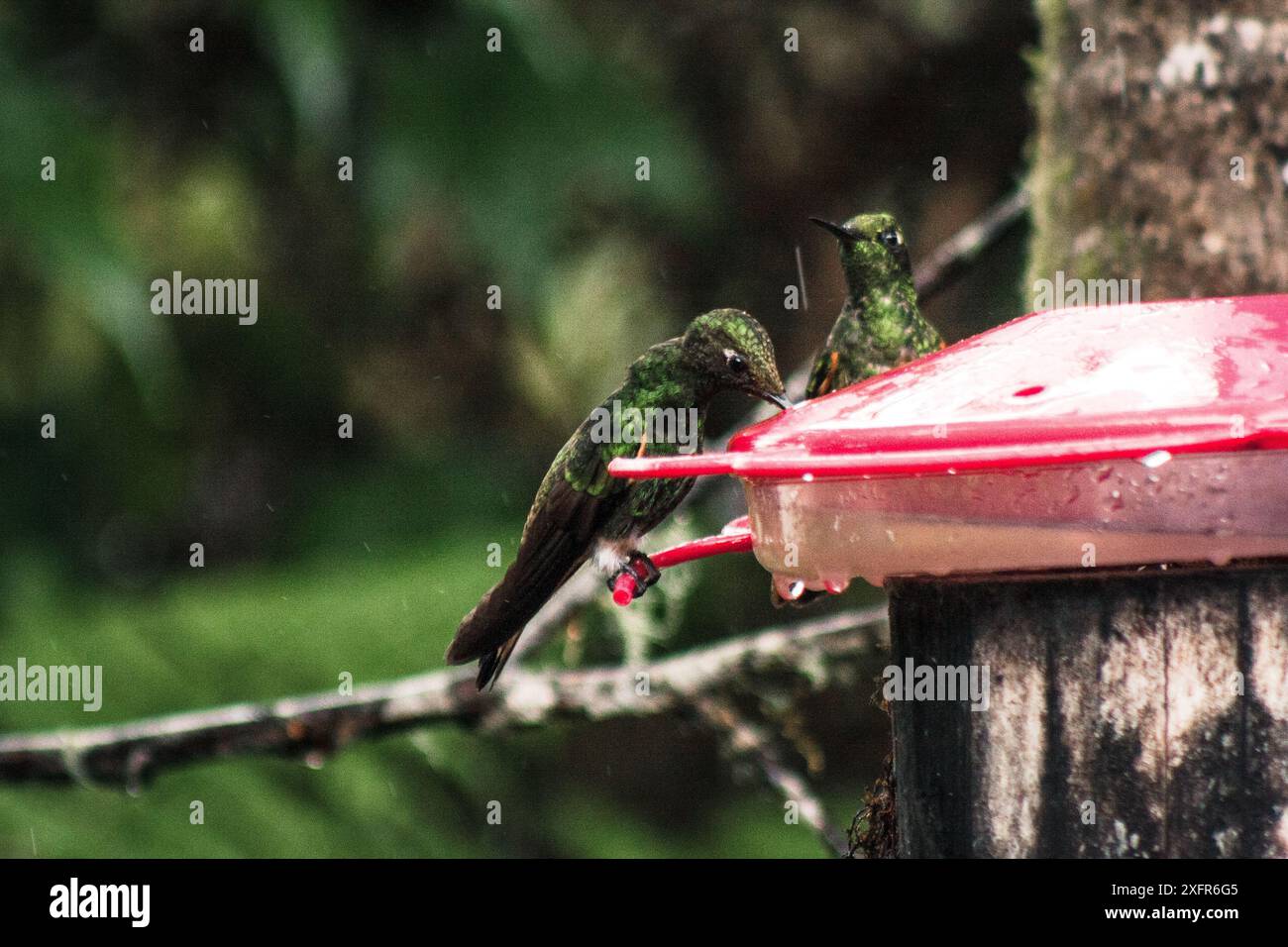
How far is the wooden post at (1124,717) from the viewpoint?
143cm

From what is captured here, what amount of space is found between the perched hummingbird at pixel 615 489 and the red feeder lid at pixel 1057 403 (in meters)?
0.43

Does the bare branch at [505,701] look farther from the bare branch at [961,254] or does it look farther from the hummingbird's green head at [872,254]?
the hummingbird's green head at [872,254]

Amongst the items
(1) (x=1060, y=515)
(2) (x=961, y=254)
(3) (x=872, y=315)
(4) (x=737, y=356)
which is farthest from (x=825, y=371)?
(2) (x=961, y=254)

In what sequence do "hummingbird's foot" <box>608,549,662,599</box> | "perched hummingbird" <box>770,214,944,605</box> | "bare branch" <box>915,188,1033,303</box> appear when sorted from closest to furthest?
"hummingbird's foot" <box>608,549,662,599</box>, "perched hummingbird" <box>770,214,944,605</box>, "bare branch" <box>915,188,1033,303</box>

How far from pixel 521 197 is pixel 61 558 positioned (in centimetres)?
294

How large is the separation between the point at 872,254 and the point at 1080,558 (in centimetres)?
102

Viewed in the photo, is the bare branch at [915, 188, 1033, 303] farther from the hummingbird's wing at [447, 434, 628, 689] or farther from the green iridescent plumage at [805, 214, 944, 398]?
the hummingbird's wing at [447, 434, 628, 689]

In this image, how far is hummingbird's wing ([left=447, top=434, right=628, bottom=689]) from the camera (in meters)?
1.99

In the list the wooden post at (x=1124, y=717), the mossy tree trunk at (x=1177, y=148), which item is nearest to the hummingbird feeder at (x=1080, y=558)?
the wooden post at (x=1124, y=717)

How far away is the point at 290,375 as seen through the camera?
6.95 meters

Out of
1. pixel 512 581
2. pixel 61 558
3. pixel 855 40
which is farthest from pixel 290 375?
pixel 512 581

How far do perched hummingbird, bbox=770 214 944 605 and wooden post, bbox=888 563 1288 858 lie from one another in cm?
76

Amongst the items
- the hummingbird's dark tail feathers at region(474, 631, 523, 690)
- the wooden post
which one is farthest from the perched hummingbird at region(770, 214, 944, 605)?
the wooden post

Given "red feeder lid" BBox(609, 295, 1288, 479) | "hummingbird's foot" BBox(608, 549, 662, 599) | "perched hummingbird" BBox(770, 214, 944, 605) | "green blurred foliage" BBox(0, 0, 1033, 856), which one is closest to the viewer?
"red feeder lid" BBox(609, 295, 1288, 479)
